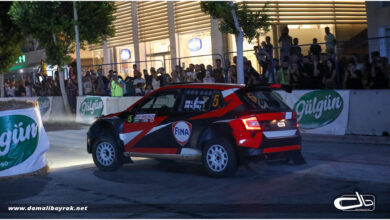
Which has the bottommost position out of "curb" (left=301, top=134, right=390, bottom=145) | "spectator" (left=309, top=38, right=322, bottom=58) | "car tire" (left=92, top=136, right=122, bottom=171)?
"curb" (left=301, top=134, right=390, bottom=145)

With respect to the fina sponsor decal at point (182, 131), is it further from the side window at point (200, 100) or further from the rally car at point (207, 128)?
the side window at point (200, 100)

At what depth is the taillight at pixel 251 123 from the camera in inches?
381

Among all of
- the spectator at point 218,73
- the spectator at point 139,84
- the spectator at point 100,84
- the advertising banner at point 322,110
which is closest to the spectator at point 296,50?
the advertising banner at point 322,110

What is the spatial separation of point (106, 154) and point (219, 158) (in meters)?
2.60

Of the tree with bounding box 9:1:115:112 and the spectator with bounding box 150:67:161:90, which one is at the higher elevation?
the tree with bounding box 9:1:115:112

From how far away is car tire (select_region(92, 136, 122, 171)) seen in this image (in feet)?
36.8

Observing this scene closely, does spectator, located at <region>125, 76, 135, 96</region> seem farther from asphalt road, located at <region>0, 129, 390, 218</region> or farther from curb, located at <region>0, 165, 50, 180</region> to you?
curb, located at <region>0, 165, 50, 180</region>

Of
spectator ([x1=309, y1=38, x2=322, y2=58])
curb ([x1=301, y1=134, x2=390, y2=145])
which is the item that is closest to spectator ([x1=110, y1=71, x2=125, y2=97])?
spectator ([x1=309, y1=38, x2=322, y2=58])

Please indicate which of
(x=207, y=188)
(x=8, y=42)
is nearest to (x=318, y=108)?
(x=207, y=188)

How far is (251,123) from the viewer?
969 centimetres

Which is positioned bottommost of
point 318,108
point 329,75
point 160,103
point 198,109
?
point 318,108

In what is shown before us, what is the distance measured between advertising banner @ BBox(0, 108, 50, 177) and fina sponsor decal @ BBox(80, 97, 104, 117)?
36.4ft

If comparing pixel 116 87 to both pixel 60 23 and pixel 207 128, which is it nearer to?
pixel 60 23

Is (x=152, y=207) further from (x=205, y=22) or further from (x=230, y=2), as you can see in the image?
(x=205, y=22)
